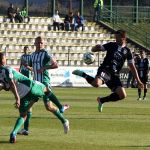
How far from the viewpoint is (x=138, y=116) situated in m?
19.1

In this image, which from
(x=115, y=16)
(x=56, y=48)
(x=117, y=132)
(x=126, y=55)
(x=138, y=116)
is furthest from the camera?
(x=115, y=16)

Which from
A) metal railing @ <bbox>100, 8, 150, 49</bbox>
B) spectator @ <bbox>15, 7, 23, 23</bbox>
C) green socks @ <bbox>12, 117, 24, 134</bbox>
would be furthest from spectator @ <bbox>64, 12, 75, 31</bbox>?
green socks @ <bbox>12, 117, 24, 134</bbox>

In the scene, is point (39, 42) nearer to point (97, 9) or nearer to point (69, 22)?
point (69, 22)

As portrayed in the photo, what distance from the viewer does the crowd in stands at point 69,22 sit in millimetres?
47094

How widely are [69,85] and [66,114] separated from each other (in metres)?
19.3

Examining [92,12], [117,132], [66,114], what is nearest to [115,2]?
[92,12]

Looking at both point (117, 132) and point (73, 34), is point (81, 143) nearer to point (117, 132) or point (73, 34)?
point (117, 132)

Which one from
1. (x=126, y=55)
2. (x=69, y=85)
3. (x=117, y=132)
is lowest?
(x=69, y=85)

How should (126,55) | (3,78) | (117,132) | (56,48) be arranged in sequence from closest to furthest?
1. (3,78)
2. (117,132)
3. (126,55)
4. (56,48)

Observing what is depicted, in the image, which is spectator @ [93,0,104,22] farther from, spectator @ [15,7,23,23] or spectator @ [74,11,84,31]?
spectator @ [15,7,23,23]

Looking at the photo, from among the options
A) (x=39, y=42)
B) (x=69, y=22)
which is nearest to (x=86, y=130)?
(x=39, y=42)

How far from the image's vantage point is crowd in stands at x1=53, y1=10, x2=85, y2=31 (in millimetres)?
47094

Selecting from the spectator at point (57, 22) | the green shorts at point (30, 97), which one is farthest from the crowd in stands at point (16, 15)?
the green shorts at point (30, 97)

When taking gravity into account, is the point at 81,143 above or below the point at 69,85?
above
